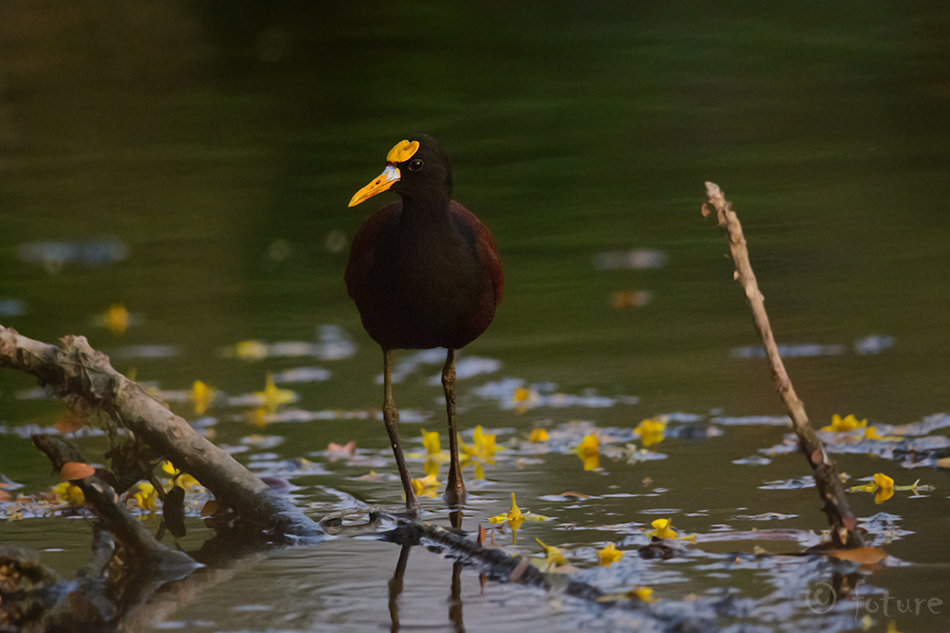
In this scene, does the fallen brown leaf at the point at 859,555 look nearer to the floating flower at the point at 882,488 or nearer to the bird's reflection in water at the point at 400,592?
the floating flower at the point at 882,488

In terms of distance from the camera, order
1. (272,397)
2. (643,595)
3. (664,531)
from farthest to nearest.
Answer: (272,397), (664,531), (643,595)

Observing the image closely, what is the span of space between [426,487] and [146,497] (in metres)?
0.96

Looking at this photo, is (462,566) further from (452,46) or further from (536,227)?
(452,46)

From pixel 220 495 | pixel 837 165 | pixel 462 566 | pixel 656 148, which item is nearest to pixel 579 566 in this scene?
pixel 462 566

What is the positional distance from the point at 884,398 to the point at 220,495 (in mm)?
2724

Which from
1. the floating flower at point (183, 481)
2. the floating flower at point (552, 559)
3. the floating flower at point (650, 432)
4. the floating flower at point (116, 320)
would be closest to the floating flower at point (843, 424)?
the floating flower at point (650, 432)

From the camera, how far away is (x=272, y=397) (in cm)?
609

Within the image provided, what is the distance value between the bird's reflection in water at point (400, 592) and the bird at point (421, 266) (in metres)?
0.53

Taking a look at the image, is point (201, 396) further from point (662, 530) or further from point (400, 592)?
point (662, 530)

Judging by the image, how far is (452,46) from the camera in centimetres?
1606

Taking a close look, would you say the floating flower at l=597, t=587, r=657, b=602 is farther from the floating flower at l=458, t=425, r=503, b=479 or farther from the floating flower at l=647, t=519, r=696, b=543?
the floating flower at l=458, t=425, r=503, b=479

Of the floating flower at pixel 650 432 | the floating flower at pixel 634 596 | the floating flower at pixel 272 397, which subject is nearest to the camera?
the floating flower at pixel 634 596

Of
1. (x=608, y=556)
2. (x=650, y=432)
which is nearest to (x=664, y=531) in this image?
(x=608, y=556)

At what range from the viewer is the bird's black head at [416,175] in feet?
14.6
